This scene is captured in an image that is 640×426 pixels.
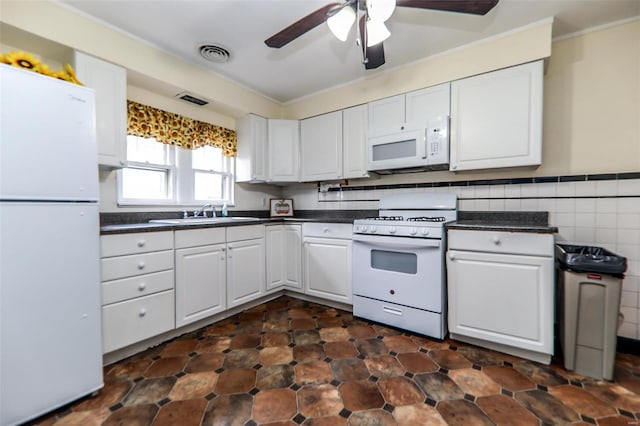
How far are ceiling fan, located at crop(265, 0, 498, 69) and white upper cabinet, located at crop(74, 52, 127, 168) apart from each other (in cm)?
124

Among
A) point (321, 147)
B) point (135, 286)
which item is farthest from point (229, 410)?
point (321, 147)

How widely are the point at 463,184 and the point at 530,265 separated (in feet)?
3.19

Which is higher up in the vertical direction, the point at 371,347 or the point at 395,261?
the point at 395,261

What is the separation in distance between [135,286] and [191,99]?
181 cm

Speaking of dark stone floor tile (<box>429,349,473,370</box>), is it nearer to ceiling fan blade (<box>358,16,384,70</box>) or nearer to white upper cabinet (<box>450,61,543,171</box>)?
white upper cabinet (<box>450,61,543,171</box>)

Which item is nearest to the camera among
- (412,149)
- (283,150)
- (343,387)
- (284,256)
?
(343,387)

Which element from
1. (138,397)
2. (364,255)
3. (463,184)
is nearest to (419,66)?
(463,184)

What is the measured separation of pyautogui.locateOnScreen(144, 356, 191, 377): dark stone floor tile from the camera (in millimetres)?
1683

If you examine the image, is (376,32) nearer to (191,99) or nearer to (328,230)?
(328,230)

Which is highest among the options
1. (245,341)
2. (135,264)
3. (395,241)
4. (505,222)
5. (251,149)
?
(251,149)

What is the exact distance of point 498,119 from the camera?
6.98 ft

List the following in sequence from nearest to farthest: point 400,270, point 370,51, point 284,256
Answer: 1. point 370,51
2. point 400,270
3. point 284,256

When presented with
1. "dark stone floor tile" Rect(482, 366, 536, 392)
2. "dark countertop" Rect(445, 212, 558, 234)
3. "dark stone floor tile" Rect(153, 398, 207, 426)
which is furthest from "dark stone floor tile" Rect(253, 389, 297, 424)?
"dark countertop" Rect(445, 212, 558, 234)

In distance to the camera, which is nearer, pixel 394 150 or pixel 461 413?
pixel 461 413
